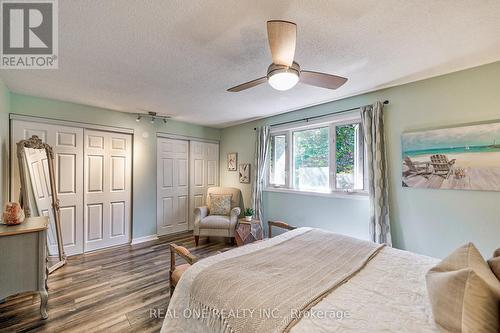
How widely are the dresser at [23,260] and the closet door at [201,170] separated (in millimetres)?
2905

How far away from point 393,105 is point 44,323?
4.25 m

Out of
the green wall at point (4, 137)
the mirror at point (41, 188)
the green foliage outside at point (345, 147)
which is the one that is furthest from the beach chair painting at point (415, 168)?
the green wall at point (4, 137)

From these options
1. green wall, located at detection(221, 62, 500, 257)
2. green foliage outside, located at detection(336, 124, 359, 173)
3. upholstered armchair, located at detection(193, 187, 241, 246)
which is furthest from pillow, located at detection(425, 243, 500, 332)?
upholstered armchair, located at detection(193, 187, 241, 246)

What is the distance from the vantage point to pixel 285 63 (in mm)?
1493

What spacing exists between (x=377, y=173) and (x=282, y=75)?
75.8 inches

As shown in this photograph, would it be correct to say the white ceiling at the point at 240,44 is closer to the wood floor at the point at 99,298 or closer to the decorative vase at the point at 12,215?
the decorative vase at the point at 12,215

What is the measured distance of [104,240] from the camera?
3.75 m

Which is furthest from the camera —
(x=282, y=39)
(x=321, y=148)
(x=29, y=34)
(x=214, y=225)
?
(x=214, y=225)

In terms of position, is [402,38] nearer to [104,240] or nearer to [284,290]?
[284,290]

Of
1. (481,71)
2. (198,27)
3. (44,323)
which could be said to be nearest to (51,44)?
(198,27)

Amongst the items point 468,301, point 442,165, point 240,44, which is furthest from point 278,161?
point 468,301

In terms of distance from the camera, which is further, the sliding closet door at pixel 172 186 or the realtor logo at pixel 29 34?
the sliding closet door at pixel 172 186

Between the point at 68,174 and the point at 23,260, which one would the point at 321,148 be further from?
the point at 68,174

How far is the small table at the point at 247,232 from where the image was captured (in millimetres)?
3662
